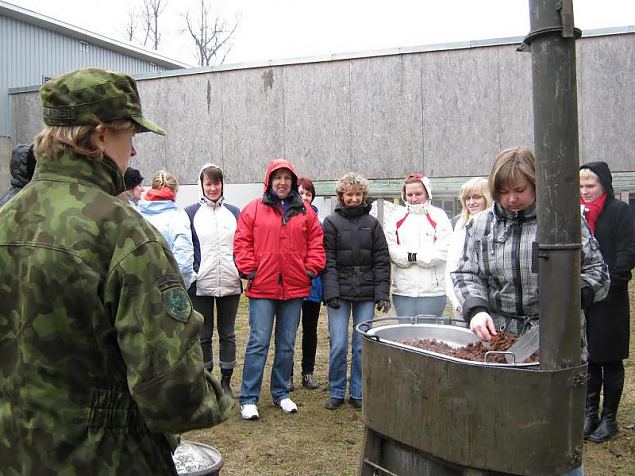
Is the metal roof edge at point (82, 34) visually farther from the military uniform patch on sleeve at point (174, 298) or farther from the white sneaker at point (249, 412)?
the military uniform patch on sleeve at point (174, 298)

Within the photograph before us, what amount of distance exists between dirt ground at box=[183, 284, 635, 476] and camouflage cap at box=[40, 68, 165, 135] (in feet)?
10.5

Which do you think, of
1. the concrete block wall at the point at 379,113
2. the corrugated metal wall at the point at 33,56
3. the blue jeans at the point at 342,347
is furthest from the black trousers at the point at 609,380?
the corrugated metal wall at the point at 33,56

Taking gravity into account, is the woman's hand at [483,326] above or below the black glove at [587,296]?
below

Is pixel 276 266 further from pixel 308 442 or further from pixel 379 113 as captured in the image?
pixel 379 113

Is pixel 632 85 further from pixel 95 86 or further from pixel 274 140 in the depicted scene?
pixel 95 86

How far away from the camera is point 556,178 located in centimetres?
224

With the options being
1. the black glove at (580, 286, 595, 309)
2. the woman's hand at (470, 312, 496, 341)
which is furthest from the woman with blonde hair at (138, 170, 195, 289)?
the black glove at (580, 286, 595, 309)

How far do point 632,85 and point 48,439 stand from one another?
9112mm

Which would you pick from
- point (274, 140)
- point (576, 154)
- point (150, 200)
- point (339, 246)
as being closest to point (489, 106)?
point (274, 140)

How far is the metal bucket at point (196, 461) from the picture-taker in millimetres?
2639

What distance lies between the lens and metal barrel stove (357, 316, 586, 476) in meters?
2.37

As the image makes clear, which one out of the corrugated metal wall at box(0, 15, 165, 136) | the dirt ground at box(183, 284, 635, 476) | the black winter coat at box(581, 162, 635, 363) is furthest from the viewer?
the corrugated metal wall at box(0, 15, 165, 136)

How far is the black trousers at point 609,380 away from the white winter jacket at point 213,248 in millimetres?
2917

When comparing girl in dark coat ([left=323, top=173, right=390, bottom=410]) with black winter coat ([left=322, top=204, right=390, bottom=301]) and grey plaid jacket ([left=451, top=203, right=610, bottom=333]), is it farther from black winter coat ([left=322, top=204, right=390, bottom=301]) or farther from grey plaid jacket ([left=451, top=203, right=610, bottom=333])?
grey plaid jacket ([left=451, top=203, right=610, bottom=333])
